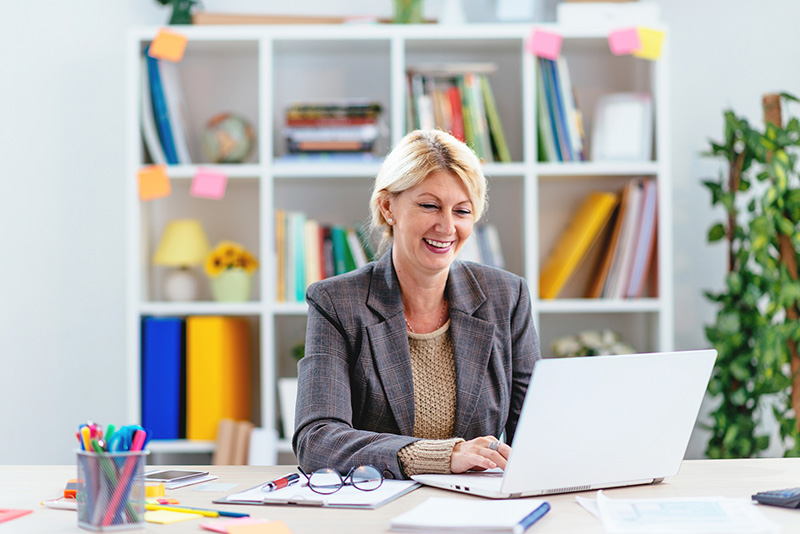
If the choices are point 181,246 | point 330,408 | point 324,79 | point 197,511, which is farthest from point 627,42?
point 197,511

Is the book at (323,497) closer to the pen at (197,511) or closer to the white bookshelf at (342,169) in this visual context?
the pen at (197,511)

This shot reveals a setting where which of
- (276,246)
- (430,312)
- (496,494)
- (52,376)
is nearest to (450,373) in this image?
(430,312)

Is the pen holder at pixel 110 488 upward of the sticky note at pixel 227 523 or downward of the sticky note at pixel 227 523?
upward

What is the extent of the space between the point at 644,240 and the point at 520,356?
1.05 metres

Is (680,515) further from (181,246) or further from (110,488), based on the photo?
(181,246)

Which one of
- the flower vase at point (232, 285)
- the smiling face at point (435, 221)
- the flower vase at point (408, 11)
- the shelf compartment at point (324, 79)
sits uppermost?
the flower vase at point (408, 11)

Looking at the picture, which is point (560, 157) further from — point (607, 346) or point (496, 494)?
point (496, 494)

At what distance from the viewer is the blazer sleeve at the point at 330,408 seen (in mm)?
1354

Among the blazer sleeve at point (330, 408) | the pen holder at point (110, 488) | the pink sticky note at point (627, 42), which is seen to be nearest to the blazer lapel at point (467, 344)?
the blazer sleeve at point (330, 408)

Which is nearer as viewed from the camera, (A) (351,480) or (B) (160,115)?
(A) (351,480)

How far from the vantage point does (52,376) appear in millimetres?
2721

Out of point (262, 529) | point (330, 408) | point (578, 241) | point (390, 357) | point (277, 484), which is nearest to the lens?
point (262, 529)

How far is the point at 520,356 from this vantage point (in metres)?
1.73

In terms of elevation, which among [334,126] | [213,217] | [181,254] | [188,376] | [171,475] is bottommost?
[188,376]
